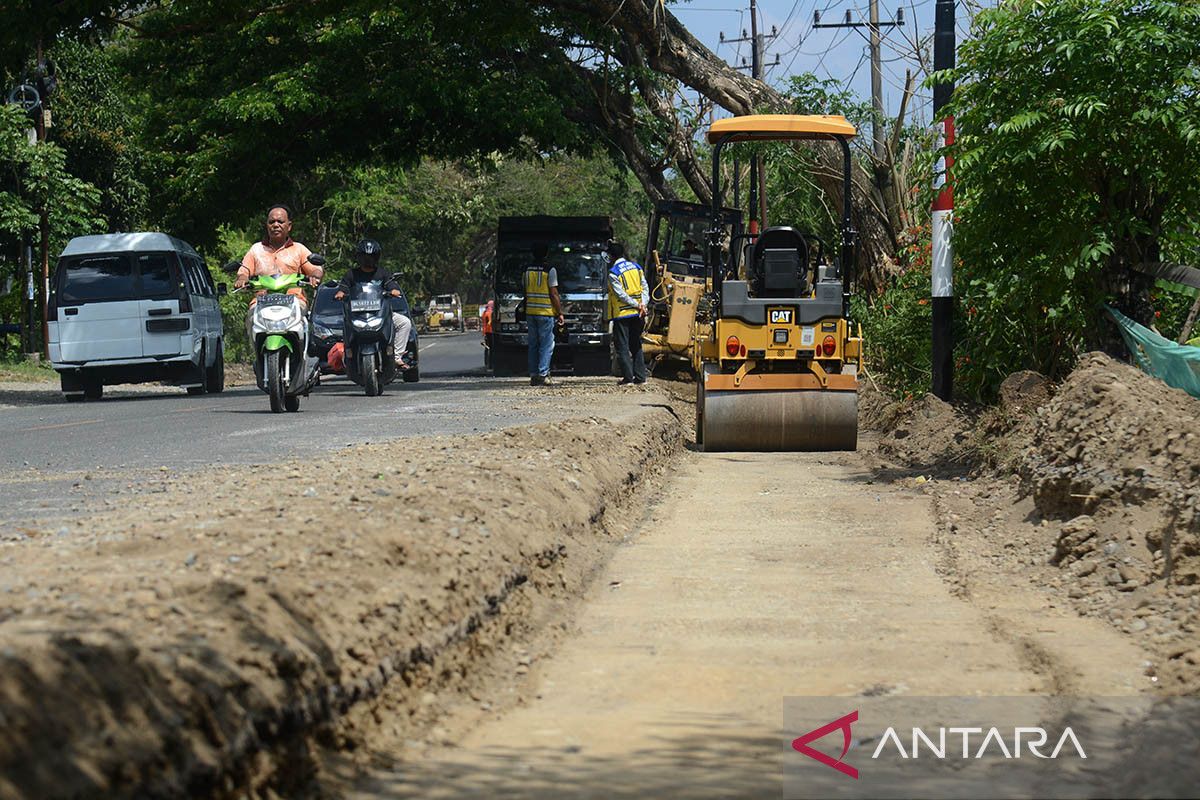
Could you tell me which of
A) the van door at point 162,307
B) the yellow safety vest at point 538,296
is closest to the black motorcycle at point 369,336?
the yellow safety vest at point 538,296

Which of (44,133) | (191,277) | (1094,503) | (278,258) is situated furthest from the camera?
(44,133)

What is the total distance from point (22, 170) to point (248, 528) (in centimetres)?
2650

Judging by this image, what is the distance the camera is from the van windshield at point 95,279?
70.6 ft

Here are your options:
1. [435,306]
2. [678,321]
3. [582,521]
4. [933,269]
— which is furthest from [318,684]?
[435,306]

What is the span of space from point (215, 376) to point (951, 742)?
67.0ft

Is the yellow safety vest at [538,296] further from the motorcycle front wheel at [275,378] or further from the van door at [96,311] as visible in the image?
the motorcycle front wheel at [275,378]

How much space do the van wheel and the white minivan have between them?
1014mm

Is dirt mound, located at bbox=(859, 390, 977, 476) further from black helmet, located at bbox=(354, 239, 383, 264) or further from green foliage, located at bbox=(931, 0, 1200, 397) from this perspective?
black helmet, located at bbox=(354, 239, 383, 264)

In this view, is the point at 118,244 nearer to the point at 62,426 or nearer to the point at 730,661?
the point at 62,426

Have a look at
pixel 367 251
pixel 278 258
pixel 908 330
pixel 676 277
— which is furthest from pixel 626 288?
pixel 278 258

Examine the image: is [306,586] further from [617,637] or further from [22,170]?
[22,170]

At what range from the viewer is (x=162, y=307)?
2172cm

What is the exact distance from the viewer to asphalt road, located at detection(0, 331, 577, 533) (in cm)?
939

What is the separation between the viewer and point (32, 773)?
333cm
